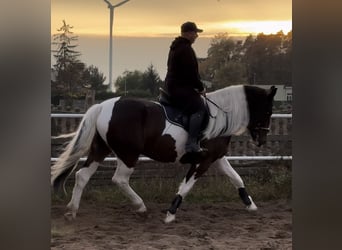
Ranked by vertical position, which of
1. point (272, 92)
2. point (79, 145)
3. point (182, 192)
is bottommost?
point (182, 192)

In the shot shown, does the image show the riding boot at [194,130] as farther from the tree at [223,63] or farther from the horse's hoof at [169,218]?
the tree at [223,63]

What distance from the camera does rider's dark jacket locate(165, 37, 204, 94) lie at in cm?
270

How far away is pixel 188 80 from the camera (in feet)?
8.88

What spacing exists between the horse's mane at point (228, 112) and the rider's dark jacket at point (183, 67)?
6.8 inches

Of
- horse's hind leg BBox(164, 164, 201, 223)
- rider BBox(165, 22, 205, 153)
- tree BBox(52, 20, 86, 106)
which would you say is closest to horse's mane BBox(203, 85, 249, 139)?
rider BBox(165, 22, 205, 153)

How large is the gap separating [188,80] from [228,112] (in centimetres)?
32

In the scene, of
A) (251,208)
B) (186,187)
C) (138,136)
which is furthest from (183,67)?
(251,208)

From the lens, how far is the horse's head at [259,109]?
2.92 m

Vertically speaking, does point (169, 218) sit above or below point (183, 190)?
below

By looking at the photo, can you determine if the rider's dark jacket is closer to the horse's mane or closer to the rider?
the rider

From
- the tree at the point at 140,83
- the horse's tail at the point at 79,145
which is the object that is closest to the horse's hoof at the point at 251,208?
the tree at the point at 140,83

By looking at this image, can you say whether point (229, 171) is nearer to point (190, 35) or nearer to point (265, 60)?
point (265, 60)

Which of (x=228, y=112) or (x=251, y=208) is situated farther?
(x=251, y=208)
